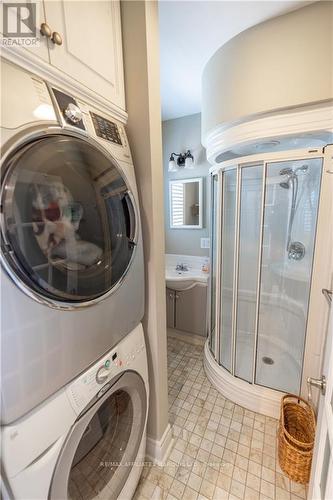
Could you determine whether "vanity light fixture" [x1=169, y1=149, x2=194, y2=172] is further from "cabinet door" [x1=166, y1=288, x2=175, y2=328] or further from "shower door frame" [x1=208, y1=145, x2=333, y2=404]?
"cabinet door" [x1=166, y1=288, x2=175, y2=328]

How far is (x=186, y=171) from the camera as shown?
8.30ft

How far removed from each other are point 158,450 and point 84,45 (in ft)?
6.40

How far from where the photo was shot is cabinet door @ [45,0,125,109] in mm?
731

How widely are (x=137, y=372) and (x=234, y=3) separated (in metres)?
1.88

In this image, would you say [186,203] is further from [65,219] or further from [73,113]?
[65,219]

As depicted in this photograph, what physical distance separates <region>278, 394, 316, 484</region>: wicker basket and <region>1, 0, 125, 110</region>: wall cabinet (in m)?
1.87

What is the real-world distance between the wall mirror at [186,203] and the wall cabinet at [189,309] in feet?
2.41

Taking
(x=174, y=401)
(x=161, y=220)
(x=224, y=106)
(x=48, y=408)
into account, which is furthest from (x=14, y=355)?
(x=224, y=106)

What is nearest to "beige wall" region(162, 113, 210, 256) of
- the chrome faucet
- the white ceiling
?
the chrome faucet

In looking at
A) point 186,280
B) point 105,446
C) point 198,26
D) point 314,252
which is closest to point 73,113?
point 198,26

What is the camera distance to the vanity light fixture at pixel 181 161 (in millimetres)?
2424

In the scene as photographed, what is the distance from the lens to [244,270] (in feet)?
5.87

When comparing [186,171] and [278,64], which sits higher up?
[278,64]

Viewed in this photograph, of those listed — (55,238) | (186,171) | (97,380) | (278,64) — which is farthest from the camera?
(186,171)
